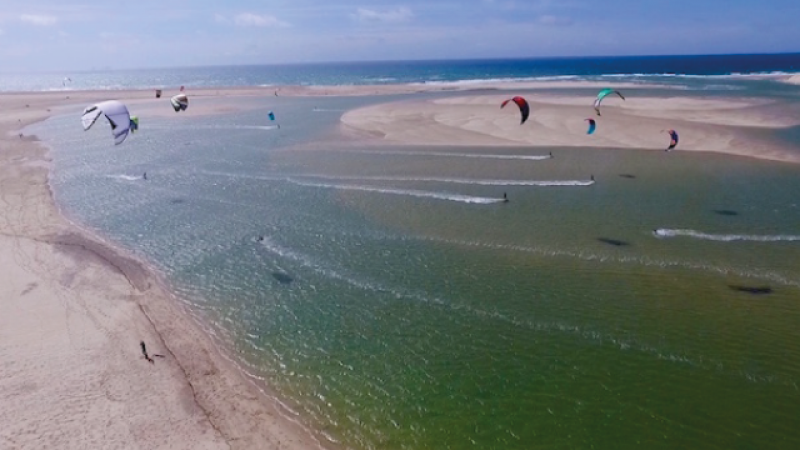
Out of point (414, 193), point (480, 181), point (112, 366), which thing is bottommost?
point (112, 366)

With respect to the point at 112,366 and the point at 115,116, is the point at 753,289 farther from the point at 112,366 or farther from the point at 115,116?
the point at 115,116

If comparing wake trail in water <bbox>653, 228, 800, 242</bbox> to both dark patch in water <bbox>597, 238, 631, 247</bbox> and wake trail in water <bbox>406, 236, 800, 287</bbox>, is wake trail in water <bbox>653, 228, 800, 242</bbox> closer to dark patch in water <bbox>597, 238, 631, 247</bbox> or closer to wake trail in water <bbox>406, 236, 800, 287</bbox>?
dark patch in water <bbox>597, 238, 631, 247</bbox>

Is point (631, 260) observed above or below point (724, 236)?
below

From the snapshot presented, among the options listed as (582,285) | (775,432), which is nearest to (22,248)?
(582,285)

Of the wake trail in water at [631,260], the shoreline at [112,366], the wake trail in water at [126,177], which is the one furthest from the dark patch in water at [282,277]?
the wake trail in water at [126,177]

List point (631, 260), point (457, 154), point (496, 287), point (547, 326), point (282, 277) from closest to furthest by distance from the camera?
point (547, 326)
point (496, 287)
point (282, 277)
point (631, 260)
point (457, 154)

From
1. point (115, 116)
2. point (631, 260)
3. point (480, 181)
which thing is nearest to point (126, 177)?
point (115, 116)
